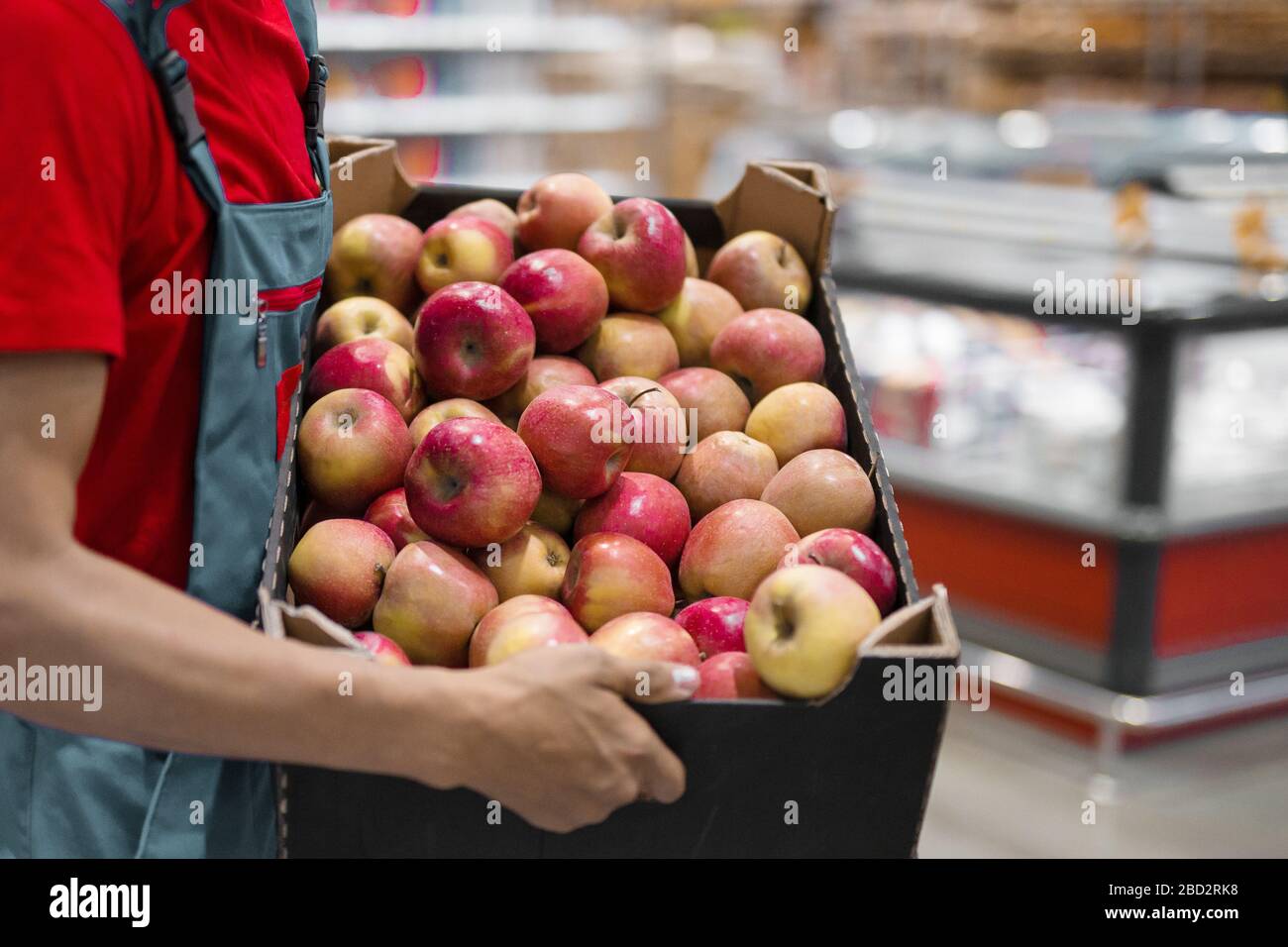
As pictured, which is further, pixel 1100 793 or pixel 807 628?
pixel 1100 793

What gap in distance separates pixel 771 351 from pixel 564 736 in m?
0.80

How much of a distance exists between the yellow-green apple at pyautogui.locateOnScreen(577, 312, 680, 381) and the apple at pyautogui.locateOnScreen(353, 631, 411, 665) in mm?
568

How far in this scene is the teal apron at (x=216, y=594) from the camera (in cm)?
127

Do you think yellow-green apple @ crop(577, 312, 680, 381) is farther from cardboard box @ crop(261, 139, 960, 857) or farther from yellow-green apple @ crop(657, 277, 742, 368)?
cardboard box @ crop(261, 139, 960, 857)

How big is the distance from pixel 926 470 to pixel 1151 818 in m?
1.26

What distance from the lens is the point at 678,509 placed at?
62.4 inches

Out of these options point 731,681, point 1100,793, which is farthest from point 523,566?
point 1100,793

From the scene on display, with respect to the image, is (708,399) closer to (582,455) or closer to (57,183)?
(582,455)

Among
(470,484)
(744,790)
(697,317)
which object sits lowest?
(744,790)

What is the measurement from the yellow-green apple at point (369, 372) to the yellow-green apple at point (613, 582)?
332 mm

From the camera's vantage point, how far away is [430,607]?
139cm

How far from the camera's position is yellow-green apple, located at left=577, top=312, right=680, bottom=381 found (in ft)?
5.77
